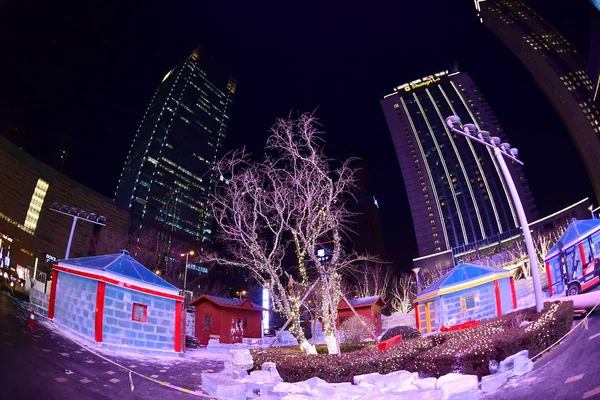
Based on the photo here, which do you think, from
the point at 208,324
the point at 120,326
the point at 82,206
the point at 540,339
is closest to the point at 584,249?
the point at 540,339

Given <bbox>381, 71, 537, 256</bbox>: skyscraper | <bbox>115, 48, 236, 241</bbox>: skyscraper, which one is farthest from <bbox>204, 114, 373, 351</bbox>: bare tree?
<bbox>115, 48, 236, 241</bbox>: skyscraper

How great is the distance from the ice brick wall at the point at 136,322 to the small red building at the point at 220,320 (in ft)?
42.0

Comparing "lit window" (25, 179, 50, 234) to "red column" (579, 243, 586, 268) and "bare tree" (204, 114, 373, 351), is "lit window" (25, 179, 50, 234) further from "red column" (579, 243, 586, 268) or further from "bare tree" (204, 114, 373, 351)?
"red column" (579, 243, 586, 268)

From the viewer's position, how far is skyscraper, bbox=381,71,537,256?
3312 cm

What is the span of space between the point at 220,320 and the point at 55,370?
1749cm

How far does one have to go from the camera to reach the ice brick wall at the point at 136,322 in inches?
239

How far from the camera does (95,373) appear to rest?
4.46 metres

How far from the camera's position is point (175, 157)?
75312 mm

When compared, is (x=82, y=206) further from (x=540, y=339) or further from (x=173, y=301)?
(x=540, y=339)

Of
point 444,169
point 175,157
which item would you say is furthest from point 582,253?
point 175,157

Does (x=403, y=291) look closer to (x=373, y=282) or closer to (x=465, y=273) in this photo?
(x=373, y=282)

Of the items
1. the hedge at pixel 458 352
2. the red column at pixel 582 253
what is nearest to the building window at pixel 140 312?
the hedge at pixel 458 352

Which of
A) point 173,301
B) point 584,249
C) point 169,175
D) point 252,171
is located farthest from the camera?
point 169,175

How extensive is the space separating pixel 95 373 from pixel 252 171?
765 cm
